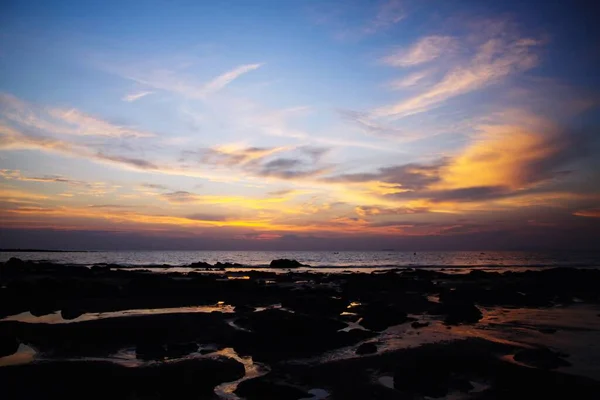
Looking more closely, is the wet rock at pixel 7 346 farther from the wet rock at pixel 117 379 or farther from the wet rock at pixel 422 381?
the wet rock at pixel 422 381

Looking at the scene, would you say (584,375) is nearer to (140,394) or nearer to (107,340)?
(140,394)

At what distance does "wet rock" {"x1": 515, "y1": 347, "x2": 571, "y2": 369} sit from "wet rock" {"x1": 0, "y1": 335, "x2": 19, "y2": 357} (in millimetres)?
23249

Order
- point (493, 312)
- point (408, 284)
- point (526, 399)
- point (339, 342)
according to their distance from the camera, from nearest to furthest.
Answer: point (526, 399), point (339, 342), point (493, 312), point (408, 284)

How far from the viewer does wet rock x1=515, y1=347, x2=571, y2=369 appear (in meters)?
16.5

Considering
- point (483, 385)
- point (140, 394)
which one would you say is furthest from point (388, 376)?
point (140, 394)

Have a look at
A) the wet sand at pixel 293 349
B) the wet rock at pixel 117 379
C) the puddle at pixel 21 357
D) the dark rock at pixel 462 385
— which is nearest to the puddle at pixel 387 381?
the wet sand at pixel 293 349

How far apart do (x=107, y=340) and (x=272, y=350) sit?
9.19m

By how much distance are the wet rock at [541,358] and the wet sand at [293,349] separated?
7 cm

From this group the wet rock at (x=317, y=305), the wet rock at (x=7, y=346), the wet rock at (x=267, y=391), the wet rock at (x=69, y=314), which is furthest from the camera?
the wet rock at (x=317, y=305)

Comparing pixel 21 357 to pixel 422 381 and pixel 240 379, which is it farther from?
pixel 422 381

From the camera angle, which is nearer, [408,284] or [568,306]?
[568,306]

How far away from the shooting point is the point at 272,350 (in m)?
19.4

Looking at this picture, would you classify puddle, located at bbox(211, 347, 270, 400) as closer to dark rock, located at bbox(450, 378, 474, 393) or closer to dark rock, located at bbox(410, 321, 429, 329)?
dark rock, located at bbox(450, 378, 474, 393)

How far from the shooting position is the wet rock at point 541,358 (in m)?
16.5
